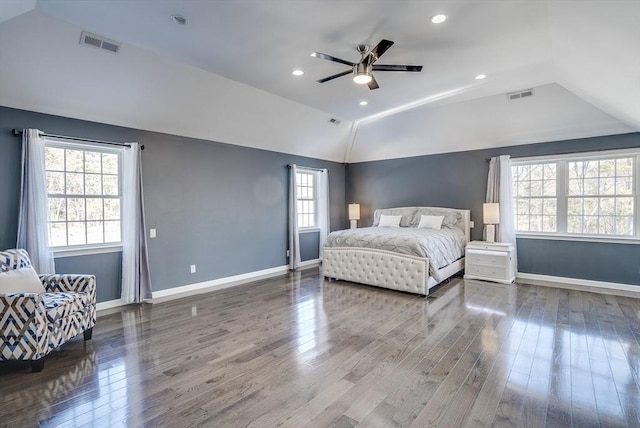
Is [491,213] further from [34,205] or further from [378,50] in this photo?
[34,205]

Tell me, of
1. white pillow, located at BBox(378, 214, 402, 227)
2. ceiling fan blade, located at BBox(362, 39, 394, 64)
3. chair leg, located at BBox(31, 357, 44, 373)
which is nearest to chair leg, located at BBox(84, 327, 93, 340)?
chair leg, located at BBox(31, 357, 44, 373)

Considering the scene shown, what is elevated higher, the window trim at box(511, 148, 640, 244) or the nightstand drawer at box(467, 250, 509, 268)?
the window trim at box(511, 148, 640, 244)

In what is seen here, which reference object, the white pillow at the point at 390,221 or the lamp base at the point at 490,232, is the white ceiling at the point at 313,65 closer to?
the lamp base at the point at 490,232

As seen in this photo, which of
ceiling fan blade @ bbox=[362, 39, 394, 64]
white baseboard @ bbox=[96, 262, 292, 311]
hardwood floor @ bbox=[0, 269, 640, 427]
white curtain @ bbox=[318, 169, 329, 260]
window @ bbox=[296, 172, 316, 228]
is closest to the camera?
hardwood floor @ bbox=[0, 269, 640, 427]

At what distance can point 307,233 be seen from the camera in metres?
7.23

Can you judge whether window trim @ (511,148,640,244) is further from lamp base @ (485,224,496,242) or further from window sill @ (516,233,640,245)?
lamp base @ (485,224,496,242)

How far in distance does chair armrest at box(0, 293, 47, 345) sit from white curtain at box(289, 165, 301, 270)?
14.2 feet

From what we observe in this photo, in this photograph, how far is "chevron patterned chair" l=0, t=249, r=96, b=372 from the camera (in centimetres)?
260

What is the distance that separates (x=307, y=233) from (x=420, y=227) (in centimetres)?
246

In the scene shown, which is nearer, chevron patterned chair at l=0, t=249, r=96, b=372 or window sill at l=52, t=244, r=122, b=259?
chevron patterned chair at l=0, t=249, r=96, b=372

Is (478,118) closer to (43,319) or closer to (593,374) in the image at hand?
(593,374)

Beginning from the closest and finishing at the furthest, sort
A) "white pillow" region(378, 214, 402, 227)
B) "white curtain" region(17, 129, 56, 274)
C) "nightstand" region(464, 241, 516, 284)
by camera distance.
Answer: "white curtain" region(17, 129, 56, 274) < "nightstand" region(464, 241, 516, 284) < "white pillow" region(378, 214, 402, 227)

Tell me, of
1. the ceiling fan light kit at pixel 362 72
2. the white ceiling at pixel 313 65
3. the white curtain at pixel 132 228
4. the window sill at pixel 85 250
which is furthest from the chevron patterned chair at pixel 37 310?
the ceiling fan light kit at pixel 362 72

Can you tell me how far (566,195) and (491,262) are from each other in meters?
1.70
